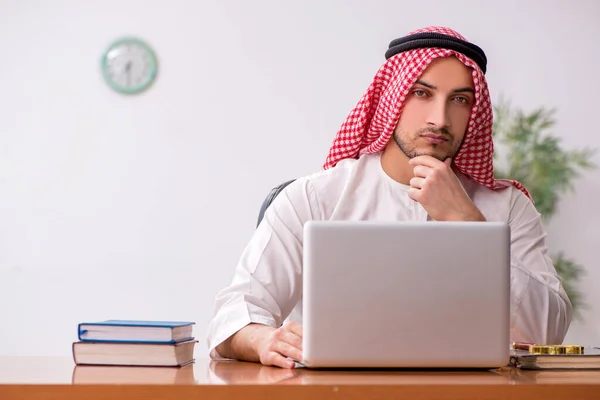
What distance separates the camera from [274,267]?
6.96ft

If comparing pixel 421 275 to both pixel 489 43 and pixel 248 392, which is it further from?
pixel 489 43

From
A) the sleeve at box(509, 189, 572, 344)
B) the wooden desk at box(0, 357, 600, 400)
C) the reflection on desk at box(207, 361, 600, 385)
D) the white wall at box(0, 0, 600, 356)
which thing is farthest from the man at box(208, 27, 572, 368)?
the white wall at box(0, 0, 600, 356)

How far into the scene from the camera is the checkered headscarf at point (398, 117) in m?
2.22

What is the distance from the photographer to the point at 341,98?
15.2 feet

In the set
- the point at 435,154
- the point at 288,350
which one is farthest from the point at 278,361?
the point at 435,154

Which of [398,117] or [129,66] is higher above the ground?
[129,66]

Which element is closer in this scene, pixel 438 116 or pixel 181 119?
pixel 438 116

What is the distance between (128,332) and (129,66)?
3.40 metres

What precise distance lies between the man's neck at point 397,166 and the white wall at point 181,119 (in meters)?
2.26

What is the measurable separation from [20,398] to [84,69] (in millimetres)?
3791

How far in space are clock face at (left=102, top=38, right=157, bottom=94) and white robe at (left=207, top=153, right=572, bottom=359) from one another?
2482 millimetres

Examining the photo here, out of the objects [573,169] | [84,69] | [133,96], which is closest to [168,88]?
[133,96]

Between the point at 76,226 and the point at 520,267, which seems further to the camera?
the point at 76,226

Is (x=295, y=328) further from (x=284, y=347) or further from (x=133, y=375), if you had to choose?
(x=133, y=375)
